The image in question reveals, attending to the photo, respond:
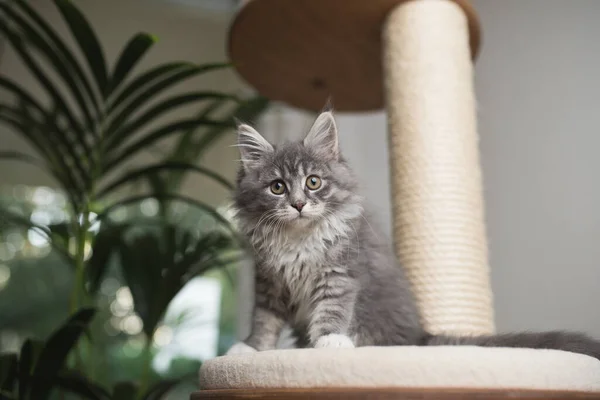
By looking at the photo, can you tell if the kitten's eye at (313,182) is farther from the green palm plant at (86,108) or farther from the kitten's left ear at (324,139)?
the green palm plant at (86,108)

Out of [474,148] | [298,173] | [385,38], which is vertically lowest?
[298,173]

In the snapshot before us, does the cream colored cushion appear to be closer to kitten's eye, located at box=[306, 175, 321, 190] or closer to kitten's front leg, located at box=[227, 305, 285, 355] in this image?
kitten's front leg, located at box=[227, 305, 285, 355]

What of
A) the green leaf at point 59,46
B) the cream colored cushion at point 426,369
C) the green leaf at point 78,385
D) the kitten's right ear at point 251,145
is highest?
the green leaf at point 59,46

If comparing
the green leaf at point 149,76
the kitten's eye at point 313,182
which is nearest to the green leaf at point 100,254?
the green leaf at point 149,76

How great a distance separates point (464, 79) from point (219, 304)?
5.94 ft

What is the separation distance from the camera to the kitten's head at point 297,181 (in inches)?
42.6

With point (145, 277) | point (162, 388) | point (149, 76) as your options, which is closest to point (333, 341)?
point (162, 388)

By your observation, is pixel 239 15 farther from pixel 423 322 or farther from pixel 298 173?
pixel 423 322

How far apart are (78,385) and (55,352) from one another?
0.11m

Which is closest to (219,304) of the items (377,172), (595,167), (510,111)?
(377,172)

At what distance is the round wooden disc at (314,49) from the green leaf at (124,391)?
99 centimetres

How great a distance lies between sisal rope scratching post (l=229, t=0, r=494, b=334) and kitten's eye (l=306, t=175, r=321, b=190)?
315mm

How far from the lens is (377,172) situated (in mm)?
2449

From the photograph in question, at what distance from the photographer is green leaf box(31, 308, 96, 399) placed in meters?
1.12
